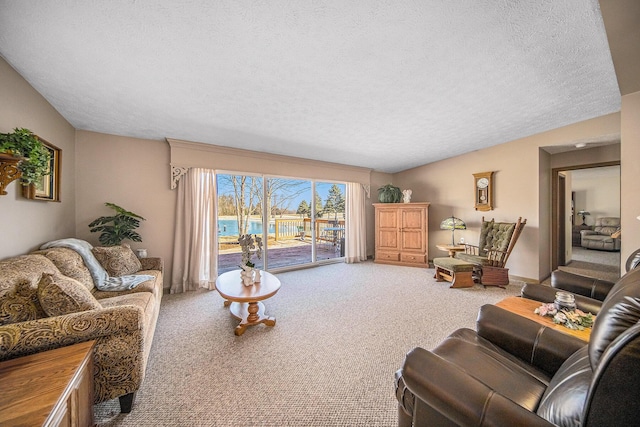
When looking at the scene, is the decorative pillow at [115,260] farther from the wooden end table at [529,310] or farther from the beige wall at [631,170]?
the beige wall at [631,170]

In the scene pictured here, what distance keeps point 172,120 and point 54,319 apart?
235cm

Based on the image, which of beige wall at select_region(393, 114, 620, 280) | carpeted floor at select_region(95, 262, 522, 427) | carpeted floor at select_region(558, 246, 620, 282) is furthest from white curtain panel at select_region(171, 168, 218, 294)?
carpeted floor at select_region(558, 246, 620, 282)

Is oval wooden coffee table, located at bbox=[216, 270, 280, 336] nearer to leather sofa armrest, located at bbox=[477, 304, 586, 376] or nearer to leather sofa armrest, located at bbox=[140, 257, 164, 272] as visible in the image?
leather sofa armrest, located at bbox=[140, 257, 164, 272]

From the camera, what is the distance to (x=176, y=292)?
3.39 metres

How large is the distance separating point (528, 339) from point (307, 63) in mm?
2394

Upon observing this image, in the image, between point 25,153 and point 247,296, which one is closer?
point 25,153

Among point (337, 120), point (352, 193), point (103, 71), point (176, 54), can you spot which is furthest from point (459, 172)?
point (103, 71)

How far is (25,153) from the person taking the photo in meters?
1.70

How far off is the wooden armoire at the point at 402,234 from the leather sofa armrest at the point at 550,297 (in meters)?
2.81

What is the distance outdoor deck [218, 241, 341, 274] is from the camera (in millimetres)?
4648

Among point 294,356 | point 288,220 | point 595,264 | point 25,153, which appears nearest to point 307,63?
point 25,153

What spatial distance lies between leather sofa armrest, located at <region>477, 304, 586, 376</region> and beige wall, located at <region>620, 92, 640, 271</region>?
7.92 ft

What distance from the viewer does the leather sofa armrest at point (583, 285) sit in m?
1.80

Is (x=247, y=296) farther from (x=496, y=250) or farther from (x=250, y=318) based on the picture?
(x=496, y=250)
